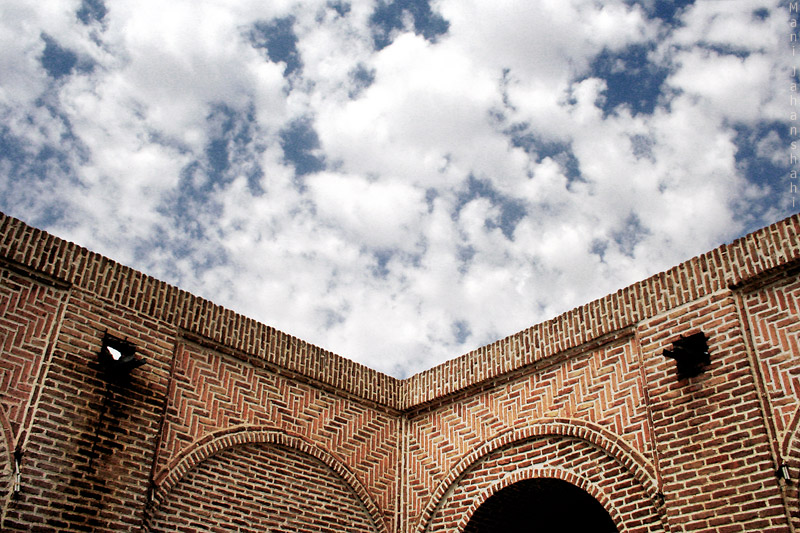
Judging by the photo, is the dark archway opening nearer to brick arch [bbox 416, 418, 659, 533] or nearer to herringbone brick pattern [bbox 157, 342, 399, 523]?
brick arch [bbox 416, 418, 659, 533]

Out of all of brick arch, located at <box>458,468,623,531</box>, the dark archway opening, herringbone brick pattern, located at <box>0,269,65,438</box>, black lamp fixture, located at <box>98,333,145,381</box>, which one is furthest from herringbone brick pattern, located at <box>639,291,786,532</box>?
herringbone brick pattern, located at <box>0,269,65,438</box>

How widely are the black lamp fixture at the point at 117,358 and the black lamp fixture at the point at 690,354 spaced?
4804 millimetres

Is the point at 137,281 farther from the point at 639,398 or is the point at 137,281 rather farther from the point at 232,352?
the point at 639,398

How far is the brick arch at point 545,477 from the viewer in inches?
260

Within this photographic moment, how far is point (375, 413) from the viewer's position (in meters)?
8.80

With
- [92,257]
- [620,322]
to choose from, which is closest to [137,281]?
[92,257]

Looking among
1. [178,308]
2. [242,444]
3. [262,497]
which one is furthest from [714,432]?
[178,308]

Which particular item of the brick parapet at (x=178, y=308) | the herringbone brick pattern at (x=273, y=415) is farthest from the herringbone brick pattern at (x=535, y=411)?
the brick parapet at (x=178, y=308)

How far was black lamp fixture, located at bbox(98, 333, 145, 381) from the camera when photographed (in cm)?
648

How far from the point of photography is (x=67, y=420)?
6109 mm

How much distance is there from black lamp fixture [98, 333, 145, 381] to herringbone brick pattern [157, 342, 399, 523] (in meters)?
0.65

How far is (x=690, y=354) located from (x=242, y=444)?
4456 millimetres

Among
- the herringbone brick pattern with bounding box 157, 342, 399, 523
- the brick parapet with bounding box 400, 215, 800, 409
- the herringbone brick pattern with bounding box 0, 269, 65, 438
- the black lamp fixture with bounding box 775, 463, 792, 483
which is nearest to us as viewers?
the black lamp fixture with bounding box 775, 463, 792, 483

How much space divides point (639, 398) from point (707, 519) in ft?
4.16
